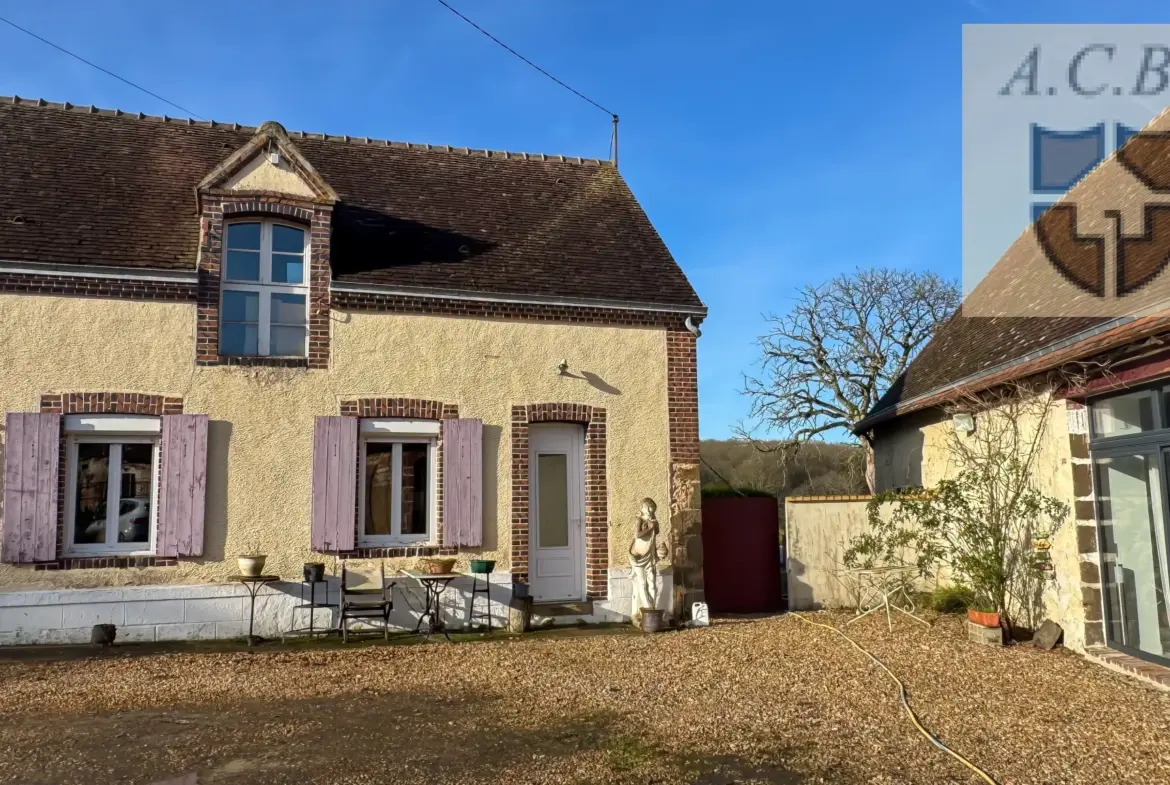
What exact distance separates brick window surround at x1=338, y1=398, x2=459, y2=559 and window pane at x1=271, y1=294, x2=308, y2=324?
3.57 ft

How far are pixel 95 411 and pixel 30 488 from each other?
0.92m

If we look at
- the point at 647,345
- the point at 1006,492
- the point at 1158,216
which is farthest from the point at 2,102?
the point at 1158,216

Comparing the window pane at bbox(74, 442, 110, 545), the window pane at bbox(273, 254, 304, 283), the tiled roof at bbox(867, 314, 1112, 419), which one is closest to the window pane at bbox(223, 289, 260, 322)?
the window pane at bbox(273, 254, 304, 283)

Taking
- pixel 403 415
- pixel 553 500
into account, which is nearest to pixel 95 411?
pixel 403 415

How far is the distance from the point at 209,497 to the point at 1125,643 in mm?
8586

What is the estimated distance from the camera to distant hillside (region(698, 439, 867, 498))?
2298cm

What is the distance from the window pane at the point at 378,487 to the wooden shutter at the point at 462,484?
655mm

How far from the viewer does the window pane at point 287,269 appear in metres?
9.39

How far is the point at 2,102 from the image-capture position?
10359 millimetres

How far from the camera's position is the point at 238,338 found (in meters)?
9.12

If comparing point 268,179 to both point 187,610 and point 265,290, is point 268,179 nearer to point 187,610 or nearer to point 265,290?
point 265,290

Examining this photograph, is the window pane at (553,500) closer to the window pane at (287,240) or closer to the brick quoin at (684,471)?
the brick quoin at (684,471)

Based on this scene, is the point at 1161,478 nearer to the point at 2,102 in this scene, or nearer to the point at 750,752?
the point at 750,752

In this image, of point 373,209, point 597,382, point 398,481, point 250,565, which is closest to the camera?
point 250,565
